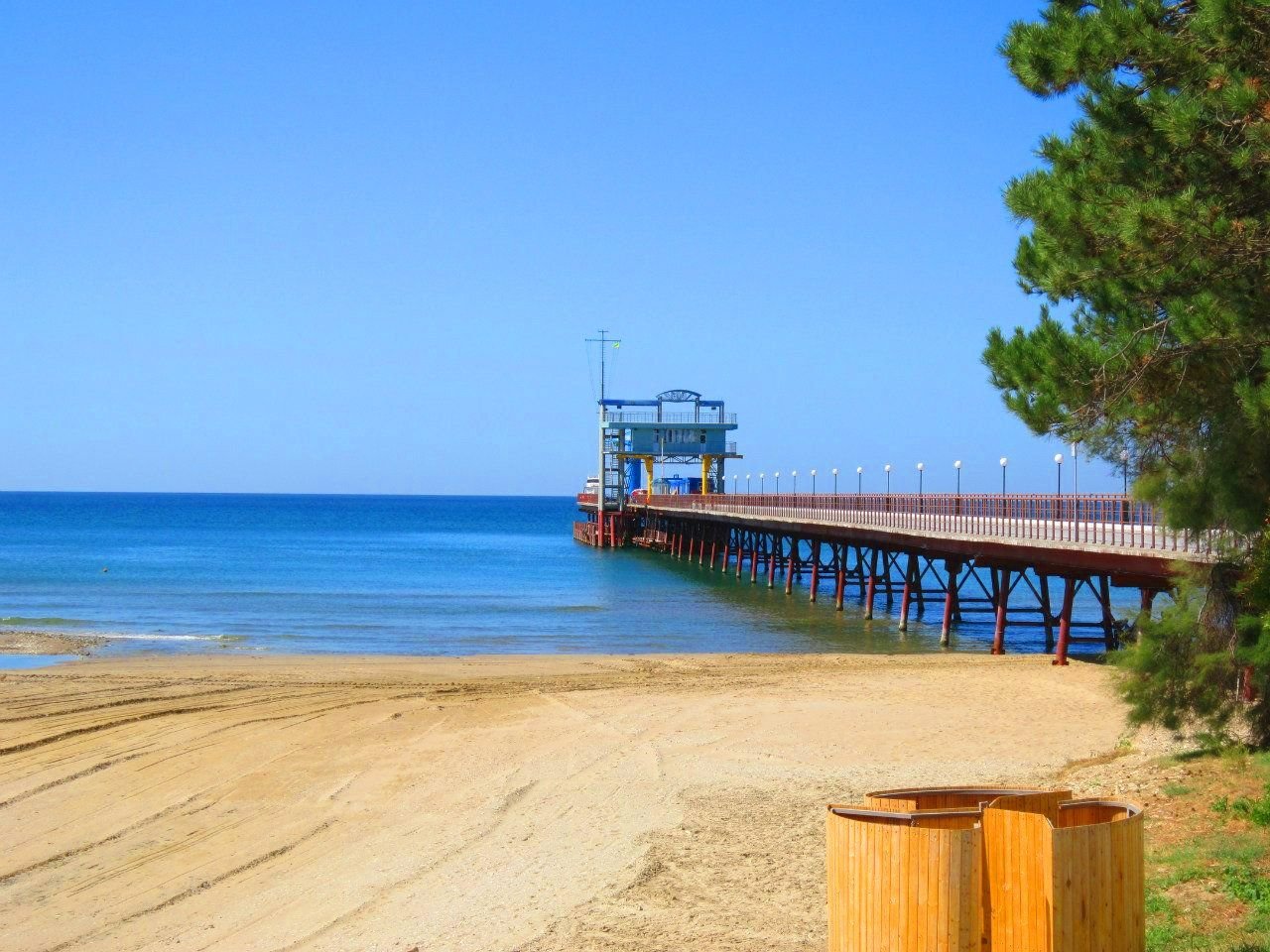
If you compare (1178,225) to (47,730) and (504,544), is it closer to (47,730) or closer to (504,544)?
(47,730)

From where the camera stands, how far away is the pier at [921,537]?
74.0 ft

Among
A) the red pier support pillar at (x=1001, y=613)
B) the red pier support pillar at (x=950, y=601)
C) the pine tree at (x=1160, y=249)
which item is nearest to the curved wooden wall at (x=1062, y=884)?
the pine tree at (x=1160, y=249)

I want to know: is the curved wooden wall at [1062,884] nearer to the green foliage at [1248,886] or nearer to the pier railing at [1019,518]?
the green foliage at [1248,886]

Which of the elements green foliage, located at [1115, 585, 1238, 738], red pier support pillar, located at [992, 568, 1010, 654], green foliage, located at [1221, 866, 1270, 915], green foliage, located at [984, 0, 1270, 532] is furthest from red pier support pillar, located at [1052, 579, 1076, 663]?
green foliage, located at [1221, 866, 1270, 915]

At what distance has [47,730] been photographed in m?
16.6

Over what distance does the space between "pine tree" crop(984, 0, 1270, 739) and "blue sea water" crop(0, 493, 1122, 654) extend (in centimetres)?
2027

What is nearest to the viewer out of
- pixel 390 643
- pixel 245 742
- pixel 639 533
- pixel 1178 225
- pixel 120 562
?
pixel 1178 225

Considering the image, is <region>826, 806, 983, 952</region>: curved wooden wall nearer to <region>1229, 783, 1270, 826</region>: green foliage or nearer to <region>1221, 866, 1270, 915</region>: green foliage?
<region>1221, 866, 1270, 915</region>: green foliage

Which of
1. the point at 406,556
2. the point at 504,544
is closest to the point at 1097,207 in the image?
the point at 406,556

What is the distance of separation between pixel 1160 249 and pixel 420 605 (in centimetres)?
3596

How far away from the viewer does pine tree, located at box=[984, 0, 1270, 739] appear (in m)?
8.75

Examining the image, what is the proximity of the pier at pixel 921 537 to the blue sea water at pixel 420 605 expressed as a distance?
1.76 m

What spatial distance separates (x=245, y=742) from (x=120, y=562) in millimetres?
53040

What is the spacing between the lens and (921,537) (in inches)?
1249
